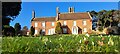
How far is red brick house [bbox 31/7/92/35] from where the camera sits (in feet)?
171

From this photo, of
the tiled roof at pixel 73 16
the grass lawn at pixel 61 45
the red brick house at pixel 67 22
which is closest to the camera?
the grass lawn at pixel 61 45

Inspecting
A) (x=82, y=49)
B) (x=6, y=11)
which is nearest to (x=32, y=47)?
(x=82, y=49)

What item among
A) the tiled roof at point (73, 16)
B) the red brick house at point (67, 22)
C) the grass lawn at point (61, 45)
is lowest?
the red brick house at point (67, 22)

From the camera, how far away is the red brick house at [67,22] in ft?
171

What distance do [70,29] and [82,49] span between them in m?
47.1

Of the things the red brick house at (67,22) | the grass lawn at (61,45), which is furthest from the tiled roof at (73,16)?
the grass lawn at (61,45)

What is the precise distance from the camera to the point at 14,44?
233 inches

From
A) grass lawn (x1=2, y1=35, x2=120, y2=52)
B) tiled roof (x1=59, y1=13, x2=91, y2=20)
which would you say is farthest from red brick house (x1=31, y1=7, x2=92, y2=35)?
grass lawn (x1=2, y1=35, x2=120, y2=52)

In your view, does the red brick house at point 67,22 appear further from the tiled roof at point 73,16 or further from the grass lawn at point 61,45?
the grass lawn at point 61,45

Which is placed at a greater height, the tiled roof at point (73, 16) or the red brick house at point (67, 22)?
the tiled roof at point (73, 16)

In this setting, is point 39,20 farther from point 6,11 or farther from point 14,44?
point 14,44

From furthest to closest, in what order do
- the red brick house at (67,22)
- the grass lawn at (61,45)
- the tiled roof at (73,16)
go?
the tiled roof at (73,16) → the red brick house at (67,22) → the grass lawn at (61,45)

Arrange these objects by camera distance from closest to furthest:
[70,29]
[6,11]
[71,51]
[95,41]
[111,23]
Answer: [71,51], [95,41], [6,11], [70,29], [111,23]

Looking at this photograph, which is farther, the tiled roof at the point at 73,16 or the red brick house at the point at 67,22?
the tiled roof at the point at 73,16
